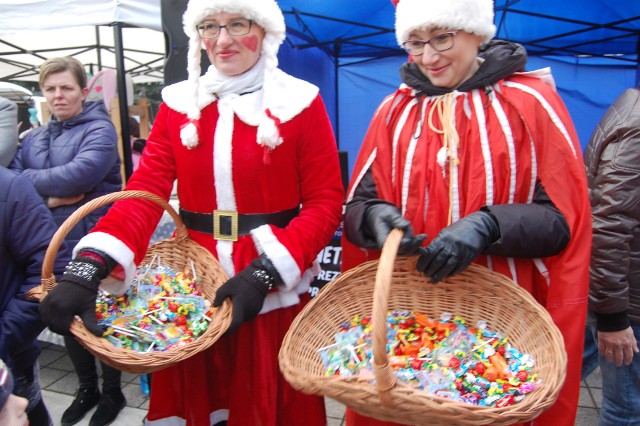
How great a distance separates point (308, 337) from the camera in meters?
1.41

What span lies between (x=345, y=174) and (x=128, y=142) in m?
1.58

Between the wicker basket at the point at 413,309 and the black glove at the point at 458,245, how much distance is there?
10 centimetres

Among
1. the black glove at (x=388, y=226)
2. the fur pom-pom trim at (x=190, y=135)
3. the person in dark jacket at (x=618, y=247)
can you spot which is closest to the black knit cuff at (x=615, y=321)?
the person in dark jacket at (x=618, y=247)

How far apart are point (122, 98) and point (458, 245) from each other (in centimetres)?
299

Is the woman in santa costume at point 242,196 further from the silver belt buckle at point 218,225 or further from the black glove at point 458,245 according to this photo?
the black glove at point 458,245

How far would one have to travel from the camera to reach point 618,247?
1.63 m

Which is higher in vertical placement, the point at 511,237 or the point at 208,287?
the point at 511,237

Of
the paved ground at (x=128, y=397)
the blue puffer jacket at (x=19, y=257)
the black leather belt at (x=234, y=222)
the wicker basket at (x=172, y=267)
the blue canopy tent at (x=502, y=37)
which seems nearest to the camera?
the wicker basket at (x=172, y=267)

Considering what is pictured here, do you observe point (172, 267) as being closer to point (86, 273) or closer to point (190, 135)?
point (86, 273)

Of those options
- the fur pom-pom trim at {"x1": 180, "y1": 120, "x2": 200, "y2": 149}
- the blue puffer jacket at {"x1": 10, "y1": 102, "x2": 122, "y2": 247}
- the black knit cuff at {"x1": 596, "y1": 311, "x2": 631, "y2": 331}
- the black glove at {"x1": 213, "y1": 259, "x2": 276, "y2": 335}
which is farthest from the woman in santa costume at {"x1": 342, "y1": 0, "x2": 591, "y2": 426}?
the blue puffer jacket at {"x1": 10, "y1": 102, "x2": 122, "y2": 247}

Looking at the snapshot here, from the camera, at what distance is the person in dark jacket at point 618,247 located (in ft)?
5.24

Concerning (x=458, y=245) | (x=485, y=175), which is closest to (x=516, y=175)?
(x=485, y=175)

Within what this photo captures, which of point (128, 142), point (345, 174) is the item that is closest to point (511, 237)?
point (345, 174)

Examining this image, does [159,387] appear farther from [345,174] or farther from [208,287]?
[345,174]
